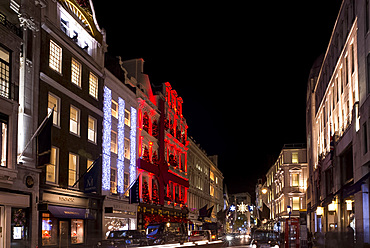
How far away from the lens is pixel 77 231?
32.5 meters

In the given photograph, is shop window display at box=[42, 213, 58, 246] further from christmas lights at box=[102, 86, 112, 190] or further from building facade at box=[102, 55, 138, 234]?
christmas lights at box=[102, 86, 112, 190]

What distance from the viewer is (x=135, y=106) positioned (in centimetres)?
4666

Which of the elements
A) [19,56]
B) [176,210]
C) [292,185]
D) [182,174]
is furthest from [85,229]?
[292,185]

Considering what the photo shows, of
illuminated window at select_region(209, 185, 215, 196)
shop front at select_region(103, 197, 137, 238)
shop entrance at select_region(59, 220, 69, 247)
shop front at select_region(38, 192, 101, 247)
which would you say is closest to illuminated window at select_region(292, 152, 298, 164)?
illuminated window at select_region(209, 185, 215, 196)

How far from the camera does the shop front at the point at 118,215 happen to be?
3747 centimetres

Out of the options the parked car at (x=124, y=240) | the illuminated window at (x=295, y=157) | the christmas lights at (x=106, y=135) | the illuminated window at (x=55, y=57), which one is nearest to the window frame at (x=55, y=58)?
the illuminated window at (x=55, y=57)

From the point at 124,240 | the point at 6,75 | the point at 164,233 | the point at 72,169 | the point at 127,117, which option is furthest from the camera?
the point at 127,117

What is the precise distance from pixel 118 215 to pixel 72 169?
9859mm

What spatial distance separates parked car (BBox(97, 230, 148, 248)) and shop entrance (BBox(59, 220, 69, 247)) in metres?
2.20

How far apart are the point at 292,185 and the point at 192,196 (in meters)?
25.0

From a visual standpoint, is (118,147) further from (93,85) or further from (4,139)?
(4,139)

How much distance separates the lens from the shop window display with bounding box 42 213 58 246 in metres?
27.9

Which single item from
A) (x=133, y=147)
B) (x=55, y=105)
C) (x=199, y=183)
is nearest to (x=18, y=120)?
(x=55, y=105)

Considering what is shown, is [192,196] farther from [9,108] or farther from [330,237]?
[9,108]
